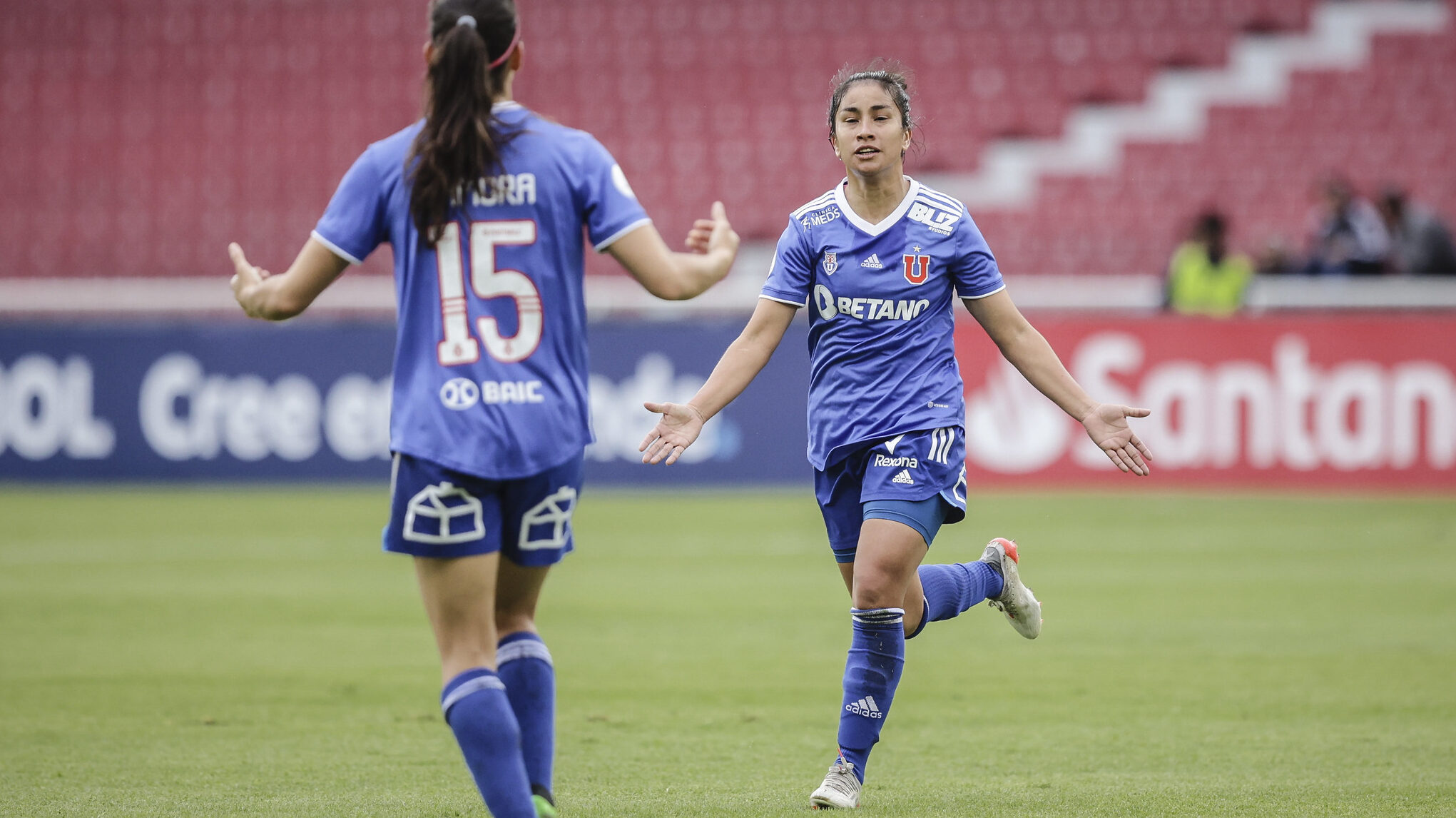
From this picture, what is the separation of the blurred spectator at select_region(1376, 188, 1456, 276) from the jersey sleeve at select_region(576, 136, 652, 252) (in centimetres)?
1341

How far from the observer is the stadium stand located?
63.1ft

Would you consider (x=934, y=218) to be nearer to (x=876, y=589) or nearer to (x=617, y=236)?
(x=876, y=589)

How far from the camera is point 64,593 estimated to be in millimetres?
9656

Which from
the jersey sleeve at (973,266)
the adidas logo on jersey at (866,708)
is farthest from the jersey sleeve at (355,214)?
the adidas logo on jersey at (866,708)

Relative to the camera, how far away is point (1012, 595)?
5.73 m

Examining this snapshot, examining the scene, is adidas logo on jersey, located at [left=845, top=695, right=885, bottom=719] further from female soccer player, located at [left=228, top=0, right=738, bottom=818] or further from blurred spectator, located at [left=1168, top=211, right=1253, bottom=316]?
blurred spectator, located at [left=1168, top=211, right=1253, bottom=316]

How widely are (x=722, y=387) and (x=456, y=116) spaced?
1.24 meters

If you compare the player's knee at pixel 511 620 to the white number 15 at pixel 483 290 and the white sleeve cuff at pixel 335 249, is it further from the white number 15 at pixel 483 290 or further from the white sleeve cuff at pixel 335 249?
the white sleeve cuff at pixel 335 249

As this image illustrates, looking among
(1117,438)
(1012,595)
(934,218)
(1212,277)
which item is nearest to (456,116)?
(934,218)

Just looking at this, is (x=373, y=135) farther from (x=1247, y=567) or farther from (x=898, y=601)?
(x=898, y=601)

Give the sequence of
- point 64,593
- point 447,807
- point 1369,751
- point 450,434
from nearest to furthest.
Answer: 1. point 450,434
2. point 447,807
3. point 1369,751
4. point 64,593

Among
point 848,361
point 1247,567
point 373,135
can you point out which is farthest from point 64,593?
point 373,135

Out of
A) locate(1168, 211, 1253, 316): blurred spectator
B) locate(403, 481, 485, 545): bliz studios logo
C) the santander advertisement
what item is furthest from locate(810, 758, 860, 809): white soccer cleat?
locate(1168, 211, 1253, 316): blurred spectator

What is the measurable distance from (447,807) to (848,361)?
172 cm
